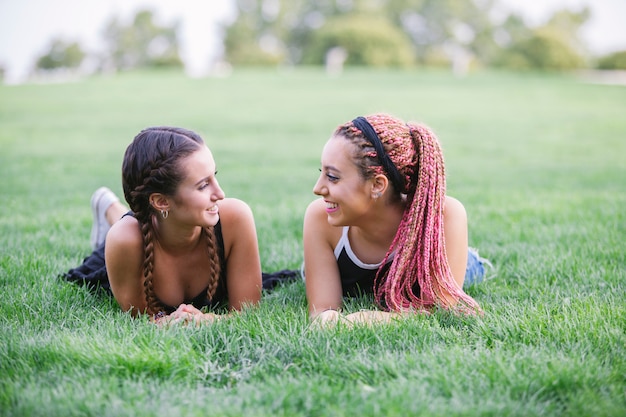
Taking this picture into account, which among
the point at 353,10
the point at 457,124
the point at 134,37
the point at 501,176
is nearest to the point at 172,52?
the point at 134,37

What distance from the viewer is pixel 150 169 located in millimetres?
3230

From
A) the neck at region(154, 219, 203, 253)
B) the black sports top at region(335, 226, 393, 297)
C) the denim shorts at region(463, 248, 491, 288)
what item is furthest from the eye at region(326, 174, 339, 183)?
the denim shorts at region(463, 248, 491, 288)

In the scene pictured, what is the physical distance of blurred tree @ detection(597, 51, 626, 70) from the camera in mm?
39828

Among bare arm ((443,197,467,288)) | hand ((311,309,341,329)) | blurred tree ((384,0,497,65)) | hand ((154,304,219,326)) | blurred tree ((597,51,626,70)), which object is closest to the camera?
hand ((311,309,341,329))

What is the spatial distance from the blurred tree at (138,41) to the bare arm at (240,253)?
171 feet

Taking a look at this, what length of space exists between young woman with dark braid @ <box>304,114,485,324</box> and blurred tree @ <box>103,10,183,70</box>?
2062 inches

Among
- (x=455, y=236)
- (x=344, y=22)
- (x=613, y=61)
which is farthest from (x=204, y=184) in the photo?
(x=344, y=22)

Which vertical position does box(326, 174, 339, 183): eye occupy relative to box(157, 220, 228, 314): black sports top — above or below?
above

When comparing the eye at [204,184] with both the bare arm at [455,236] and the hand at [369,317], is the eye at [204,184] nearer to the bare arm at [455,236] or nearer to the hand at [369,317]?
the hand at [369,317]

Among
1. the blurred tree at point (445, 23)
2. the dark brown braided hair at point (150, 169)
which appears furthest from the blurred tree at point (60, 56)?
the dark brown braided hair at point (150, 169)

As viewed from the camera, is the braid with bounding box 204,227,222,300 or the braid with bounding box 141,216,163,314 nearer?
the braid with bounding box 141,216,163,314

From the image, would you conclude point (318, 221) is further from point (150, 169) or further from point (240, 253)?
point (150, 169)

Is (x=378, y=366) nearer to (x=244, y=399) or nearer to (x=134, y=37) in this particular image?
(x=244, y=399)

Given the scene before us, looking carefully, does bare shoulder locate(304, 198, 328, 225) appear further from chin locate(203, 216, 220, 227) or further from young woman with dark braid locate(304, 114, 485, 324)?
chin locate(203, 216, 220, 227)
